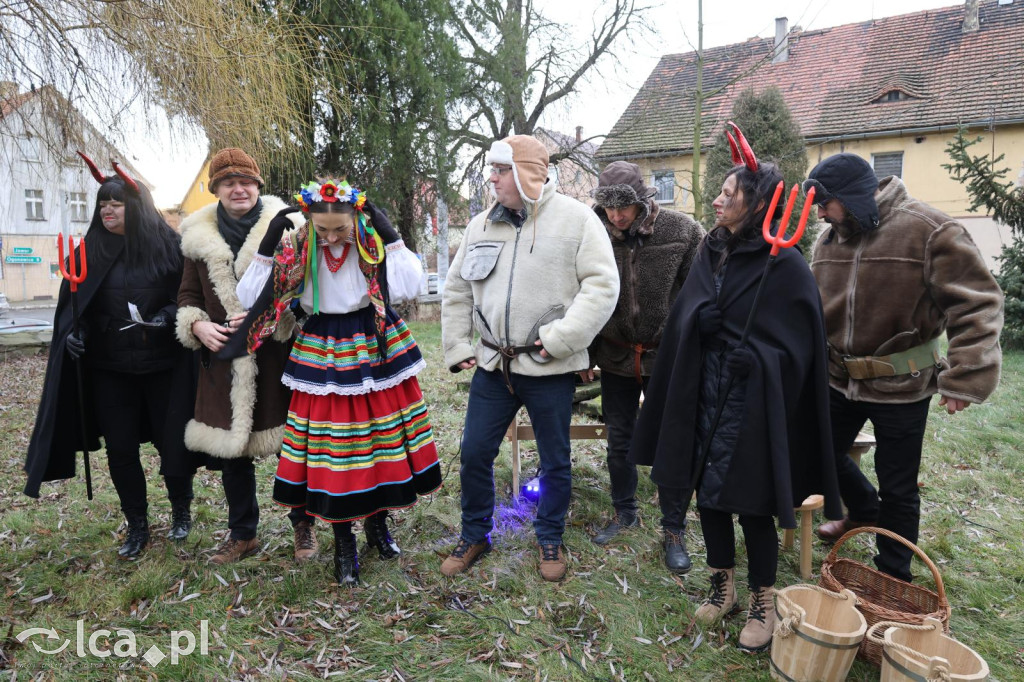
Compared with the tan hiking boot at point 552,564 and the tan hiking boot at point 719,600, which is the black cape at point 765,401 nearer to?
the tan hiking boot at point 719,600

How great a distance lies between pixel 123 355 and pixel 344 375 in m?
1.27

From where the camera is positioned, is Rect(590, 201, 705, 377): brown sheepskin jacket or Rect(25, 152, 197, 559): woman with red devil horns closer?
Rect(25, 152, 197, 559): woman with red devil horns

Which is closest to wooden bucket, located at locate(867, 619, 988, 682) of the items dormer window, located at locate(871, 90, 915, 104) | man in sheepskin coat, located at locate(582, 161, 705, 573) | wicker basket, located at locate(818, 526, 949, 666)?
wicker basket, located at locate(818, 526, 949, 666)

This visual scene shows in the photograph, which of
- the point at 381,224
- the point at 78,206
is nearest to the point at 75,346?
the point at 381,224

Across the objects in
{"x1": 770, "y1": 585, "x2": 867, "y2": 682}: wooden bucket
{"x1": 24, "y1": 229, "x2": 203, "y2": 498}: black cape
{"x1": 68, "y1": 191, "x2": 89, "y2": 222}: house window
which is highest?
{"x1": 68, "y1": 191, "x2": 89, "y2": 222}: house window

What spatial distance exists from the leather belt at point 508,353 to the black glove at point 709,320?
73 cm

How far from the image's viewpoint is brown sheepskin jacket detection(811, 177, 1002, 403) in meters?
2.62

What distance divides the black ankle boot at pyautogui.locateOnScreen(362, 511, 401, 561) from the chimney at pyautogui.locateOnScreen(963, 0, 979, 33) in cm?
2115

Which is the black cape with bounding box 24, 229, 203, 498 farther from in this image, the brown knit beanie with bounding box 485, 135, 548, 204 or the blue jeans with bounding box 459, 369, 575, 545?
the brown knit beanie with bounding box 485, 135, 548, 204

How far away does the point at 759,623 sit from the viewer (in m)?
2.62

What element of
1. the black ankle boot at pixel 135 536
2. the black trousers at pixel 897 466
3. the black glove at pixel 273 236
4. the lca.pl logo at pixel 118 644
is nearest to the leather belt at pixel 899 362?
the black trousers at pixel 897 466

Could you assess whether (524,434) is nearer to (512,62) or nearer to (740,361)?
(740,361)

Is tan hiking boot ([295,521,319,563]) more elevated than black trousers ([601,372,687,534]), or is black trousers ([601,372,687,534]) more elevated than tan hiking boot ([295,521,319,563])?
black trousers ([601,372,687,534])

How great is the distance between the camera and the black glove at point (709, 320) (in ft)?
8.33
